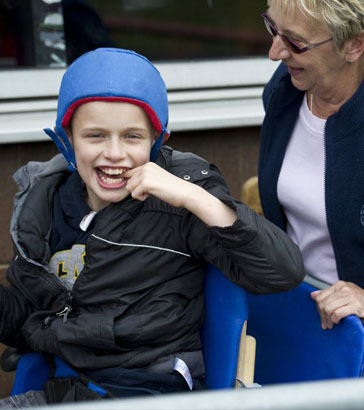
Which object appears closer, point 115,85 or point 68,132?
point 115,85

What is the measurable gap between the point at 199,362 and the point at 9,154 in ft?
4.65

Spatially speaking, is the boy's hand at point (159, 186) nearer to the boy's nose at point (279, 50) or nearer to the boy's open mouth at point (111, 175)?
the boy's open mouth at point (111, 175)

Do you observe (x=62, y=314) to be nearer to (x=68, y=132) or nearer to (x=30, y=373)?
(x=30, y=373)

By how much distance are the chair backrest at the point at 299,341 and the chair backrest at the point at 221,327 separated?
0.22 m

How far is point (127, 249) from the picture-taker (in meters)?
1.81

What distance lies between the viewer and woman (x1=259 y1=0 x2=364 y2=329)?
1.84 metres

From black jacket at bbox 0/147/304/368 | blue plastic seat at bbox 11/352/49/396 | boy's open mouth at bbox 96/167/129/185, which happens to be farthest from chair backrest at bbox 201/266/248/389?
blue plastic seat at bbox 11/352/49/396

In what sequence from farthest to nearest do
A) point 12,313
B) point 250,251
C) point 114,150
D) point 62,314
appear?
point 12,313 < point 62,314 < point 114,150 < point 250,251

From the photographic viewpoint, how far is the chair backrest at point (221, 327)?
177 cm

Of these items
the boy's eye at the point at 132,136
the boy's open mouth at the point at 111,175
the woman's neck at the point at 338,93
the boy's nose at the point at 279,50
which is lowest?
the boy's open mouth at the point at 111,175

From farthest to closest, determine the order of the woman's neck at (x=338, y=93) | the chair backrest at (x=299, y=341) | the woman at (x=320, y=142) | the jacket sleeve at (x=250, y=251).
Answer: the woman's neck at (x=338, y=93), the woman at (x=320, y=142), the chair backrest at (x=299, y=341), the jacket sleeve at (x=250, y=251)

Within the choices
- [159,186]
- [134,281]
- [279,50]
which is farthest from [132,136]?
[279,50]

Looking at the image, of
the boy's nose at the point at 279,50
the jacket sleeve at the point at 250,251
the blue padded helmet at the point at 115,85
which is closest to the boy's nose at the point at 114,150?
the blue padded helmet at the point at 115,85

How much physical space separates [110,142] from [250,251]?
45 cm
